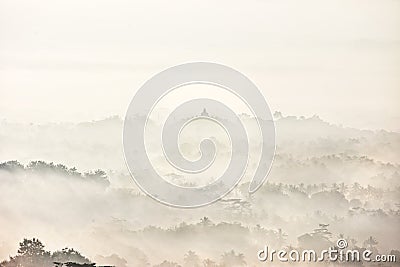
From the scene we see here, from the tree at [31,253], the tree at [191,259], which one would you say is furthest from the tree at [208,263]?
the tree at [31,253]

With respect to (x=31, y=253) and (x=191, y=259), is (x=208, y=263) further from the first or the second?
(x=31, y=253)

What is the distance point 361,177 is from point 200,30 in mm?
954

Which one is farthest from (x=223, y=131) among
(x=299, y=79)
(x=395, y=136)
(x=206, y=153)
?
(x=395, y=136)

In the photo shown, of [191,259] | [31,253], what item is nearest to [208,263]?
[191,259]

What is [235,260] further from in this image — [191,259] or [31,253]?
[31,253]

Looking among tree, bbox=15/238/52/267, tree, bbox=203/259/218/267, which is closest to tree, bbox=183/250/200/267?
tree, bbox=203/259/218/267

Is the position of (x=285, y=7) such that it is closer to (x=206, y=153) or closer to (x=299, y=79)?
(x=299, y=79)

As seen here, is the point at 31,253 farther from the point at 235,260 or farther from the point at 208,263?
the point at 235,260

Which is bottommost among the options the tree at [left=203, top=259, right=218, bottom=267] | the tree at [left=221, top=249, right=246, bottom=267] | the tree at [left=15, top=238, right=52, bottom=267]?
the tree at [left=15, top=238, right=52, bottom=267]

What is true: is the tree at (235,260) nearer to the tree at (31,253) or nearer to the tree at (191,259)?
the tree at (191,259)

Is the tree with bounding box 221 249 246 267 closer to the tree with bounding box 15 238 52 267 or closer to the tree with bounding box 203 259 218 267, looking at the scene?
the tree with bounding box 203 259 218 267

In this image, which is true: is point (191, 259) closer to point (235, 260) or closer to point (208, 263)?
point (208, 263)

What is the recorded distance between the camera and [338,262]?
4.06 meters

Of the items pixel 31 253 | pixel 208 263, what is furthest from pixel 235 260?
pixel 31 253
